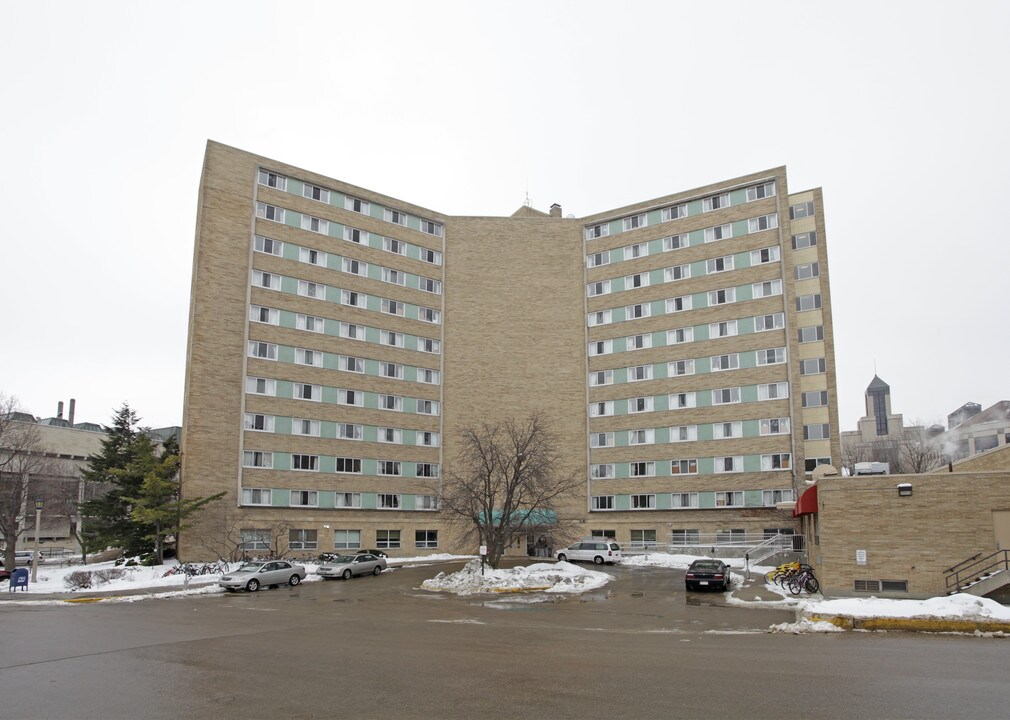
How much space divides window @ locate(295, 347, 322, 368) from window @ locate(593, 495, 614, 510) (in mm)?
25113

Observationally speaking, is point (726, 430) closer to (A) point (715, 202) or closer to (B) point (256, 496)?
(A) point (715, 202)

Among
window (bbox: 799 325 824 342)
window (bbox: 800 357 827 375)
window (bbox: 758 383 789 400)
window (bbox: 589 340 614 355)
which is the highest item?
window (bbox: 589 340 614 355)

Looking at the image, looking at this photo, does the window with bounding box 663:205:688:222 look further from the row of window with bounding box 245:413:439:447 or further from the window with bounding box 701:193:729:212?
the row of window with bounding box 245:413:439:447

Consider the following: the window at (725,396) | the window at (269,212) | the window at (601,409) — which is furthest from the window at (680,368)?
the window at (269,212)

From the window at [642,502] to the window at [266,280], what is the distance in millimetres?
32577

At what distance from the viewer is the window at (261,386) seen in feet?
178

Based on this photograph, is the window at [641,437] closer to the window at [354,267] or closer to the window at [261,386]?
the window at [354,267]

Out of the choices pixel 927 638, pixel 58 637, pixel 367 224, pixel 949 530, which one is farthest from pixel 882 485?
pixel 367 224

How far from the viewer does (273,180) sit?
192ft

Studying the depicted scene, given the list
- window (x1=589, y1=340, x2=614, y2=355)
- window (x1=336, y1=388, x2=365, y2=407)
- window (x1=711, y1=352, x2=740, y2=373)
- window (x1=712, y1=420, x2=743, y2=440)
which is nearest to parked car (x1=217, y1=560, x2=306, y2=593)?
window (x1=336, y1=388, x2=365, y2=407)

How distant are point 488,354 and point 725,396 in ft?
65.6

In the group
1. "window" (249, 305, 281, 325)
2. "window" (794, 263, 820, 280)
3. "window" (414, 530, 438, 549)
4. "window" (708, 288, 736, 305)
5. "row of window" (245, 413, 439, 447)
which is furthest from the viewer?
"window" (414, 530, 438, 549)

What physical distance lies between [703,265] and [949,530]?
38928 mm

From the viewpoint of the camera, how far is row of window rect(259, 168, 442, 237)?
58.7 metres
